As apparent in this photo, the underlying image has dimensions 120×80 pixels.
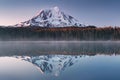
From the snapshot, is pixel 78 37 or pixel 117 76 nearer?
pixel 117 76

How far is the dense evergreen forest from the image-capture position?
339 ft

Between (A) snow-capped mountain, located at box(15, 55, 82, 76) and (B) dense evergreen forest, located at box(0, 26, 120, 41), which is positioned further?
(B) dense evergreen forest, located at box(0, 26, 120, 41)

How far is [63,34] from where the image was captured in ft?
359

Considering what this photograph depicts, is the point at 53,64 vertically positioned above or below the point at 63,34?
above

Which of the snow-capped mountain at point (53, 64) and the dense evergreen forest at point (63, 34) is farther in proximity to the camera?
the dense evergreen forest at point (63, 34)

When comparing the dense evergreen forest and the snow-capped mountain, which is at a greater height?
the snow-capped mountain

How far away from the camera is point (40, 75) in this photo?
1425cm

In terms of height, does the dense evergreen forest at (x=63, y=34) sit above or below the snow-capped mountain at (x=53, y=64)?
below

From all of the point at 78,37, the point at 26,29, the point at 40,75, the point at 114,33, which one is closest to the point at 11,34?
the point at 26,29

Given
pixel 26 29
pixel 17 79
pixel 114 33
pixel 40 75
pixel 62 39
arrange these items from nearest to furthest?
pixel 17 79 → pixel 40 75 → pixel 114 33 → pixel 62 39 → pixel 26 29

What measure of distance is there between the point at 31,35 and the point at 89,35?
21632 mm

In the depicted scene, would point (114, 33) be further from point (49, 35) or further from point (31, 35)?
point (31, 35)

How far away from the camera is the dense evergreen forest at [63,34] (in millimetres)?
103438

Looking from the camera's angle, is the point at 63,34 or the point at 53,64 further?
the point at 63,34
